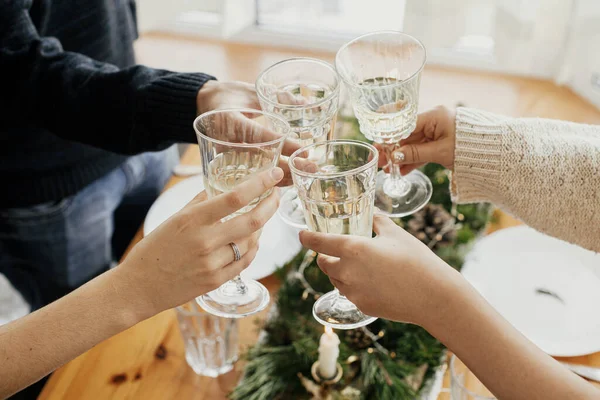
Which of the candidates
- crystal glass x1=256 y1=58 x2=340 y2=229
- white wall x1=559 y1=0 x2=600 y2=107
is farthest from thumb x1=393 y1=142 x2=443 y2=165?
white wall x1=559 y1=0 x2=600 y2=107

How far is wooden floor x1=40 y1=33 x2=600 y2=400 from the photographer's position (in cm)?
100

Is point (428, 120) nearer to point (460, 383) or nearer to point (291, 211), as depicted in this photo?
point (291, 211)

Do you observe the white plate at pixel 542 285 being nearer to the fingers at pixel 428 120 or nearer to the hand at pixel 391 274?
the fingers at pixel 428 120

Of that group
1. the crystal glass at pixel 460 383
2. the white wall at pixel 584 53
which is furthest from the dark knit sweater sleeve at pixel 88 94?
the white wall at pixel 584 53

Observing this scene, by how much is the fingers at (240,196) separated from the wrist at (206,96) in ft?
1.24

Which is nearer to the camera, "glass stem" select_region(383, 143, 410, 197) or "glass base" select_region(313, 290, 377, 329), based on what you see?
"glass base" select_region(313, 290, 377, 329)

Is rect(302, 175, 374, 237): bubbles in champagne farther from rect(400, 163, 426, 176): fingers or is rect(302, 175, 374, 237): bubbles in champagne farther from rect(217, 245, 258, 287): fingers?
rect(400, 163, 426, 176): fingers

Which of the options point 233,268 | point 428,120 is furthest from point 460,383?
point 428,120

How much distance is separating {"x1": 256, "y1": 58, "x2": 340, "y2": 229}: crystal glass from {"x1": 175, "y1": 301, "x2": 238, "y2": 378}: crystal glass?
331mm

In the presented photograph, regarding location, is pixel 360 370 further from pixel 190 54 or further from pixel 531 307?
pixel 190 54

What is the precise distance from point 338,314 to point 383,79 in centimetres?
38

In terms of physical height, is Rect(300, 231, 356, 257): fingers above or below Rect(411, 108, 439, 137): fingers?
below

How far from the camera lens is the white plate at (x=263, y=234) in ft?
3.85

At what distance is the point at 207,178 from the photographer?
77cm
